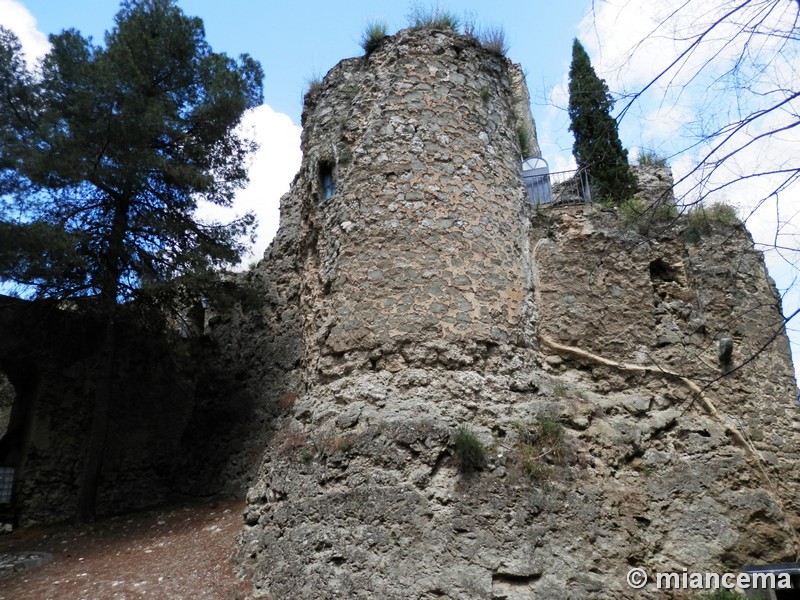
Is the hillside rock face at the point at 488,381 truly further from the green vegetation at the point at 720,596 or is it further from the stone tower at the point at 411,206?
the green vegetation at the point at 720,596

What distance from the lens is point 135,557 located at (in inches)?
335

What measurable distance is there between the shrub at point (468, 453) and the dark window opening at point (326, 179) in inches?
141

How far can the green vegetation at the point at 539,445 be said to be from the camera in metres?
6.73

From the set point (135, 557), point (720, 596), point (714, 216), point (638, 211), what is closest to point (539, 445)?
point (720, 596)

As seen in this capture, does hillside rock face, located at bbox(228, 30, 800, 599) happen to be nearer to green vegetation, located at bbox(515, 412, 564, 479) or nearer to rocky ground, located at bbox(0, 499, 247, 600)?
green vegetation, located at bbox(515, 412, 564, 479)

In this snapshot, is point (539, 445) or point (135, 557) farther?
point (135, 557)

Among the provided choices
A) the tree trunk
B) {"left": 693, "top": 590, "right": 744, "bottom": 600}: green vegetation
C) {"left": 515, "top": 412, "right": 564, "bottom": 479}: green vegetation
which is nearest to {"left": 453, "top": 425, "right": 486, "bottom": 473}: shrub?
{"left": 515, "top": 412, "right": 564, "bottom": 479}: green vegetation

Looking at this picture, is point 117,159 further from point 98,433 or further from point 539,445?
point 539,445

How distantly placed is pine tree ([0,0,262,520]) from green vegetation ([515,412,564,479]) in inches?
245

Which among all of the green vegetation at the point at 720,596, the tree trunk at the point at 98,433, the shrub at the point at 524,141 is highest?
the shrub at the point at 524,141

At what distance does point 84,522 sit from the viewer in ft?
34.0

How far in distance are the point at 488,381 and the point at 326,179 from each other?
132 inches

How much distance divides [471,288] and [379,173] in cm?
173

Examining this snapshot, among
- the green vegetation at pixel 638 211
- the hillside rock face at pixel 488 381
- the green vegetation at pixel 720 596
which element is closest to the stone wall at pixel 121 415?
the hillside rock face at pixel 488 381
